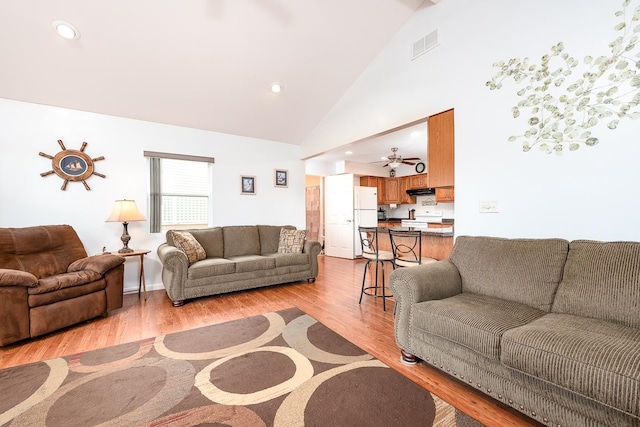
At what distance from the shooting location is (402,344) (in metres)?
2.04

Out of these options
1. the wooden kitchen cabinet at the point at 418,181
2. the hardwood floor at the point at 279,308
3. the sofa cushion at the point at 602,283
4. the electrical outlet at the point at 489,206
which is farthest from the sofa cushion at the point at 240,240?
the wooden kitchen cabinet at the point at 418,181

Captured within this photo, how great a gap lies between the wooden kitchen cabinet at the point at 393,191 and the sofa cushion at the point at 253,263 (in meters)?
4.27

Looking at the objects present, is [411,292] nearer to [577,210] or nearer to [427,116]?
[577,210]

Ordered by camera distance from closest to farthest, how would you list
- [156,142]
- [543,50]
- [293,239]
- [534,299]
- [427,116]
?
[534,299] → [543,50] → [427,116] → [156,142] → [293,239]

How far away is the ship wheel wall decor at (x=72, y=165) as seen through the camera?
3.45 metres

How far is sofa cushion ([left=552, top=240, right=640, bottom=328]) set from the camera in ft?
5.02

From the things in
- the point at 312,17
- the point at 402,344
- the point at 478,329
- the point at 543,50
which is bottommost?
the point at 402,344

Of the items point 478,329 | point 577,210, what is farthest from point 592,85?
point 478,329

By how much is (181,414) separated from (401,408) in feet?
3.94

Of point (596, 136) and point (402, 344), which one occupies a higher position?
point (596, 136)

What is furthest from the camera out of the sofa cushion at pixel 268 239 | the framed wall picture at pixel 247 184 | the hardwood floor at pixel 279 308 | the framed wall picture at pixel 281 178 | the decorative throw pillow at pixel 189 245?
the framed wall picture at pixel 281 178

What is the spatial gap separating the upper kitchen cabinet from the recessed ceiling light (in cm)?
363

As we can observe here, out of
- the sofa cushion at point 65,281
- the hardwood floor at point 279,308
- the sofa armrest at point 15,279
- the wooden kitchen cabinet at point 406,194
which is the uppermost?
the wooden kitchen cabinet at point 406,194

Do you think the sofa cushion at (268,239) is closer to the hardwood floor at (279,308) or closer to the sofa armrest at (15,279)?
the hardwood floor at (279,308)
